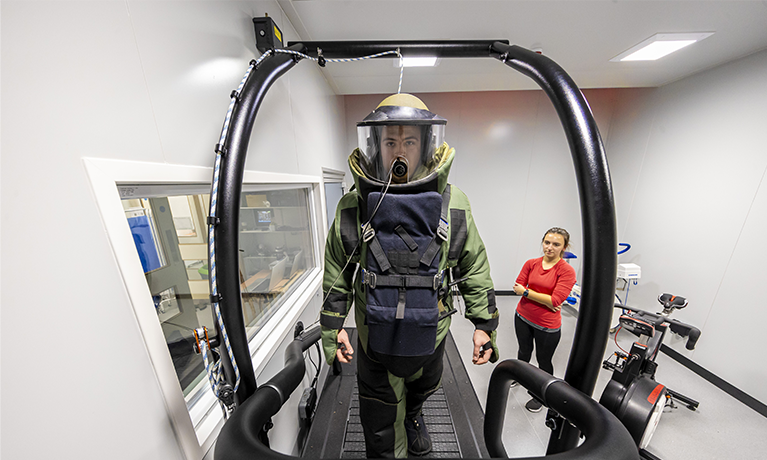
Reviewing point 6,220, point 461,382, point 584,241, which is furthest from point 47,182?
point 461,382

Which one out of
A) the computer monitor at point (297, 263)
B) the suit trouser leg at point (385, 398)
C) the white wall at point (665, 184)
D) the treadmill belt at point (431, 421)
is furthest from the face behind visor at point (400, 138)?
the white wall at point (665, 184)

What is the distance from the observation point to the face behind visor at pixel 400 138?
975mm

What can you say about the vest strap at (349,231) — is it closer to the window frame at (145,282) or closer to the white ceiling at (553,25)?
the window frame at (145,282)

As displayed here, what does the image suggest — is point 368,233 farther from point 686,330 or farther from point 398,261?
point 686,330

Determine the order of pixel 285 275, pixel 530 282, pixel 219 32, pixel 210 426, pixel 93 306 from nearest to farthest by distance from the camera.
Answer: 1. pixel 93 306
2. pixel 210 426
3. pixel 219 32
4. pixel 285 275
5. pixel 530 282

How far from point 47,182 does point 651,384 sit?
2.66 m

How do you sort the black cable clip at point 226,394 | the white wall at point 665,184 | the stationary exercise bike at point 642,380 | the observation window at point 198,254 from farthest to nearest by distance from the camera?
the white wall at point 665,184 < the stationary exercise bike at point 642,380 < the observation window at point 198,254 < the black cable clip at point 226,394

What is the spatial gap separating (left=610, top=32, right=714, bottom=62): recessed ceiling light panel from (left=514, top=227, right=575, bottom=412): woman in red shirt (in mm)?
1785

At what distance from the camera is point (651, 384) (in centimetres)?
138

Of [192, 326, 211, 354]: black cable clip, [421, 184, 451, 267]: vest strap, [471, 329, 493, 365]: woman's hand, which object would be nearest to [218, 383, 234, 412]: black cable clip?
[192, 326, 211, 354]: black cable clip

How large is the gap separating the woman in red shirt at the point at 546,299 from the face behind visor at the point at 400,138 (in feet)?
5.28

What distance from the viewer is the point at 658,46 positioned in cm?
212

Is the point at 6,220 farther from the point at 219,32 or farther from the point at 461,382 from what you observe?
the point at 461,382

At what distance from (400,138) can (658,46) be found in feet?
9.71
